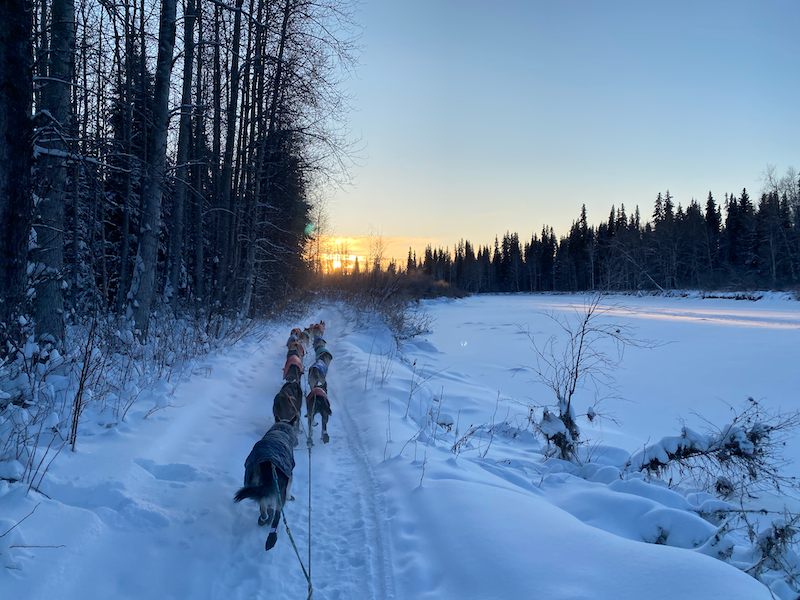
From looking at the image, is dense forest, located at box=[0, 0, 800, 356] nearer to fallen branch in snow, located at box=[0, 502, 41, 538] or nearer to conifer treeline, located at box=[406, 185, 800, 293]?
fallen branch in snow, located at box=[0, 502, 41, 538]

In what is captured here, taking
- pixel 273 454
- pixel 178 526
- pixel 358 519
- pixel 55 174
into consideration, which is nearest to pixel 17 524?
pixel 178 526

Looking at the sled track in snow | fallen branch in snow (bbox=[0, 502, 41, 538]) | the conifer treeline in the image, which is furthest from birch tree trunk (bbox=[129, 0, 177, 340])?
the conifer treeline

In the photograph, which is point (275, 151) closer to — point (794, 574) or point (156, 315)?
point (156, 315)

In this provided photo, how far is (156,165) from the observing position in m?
6.32

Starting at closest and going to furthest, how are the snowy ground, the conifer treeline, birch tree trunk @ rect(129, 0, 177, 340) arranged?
1. the snowy ground
2. birch tree trunk @ rect(129, 0, 177, 340)
3. the conifer treeline

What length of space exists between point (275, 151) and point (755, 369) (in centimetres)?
1477

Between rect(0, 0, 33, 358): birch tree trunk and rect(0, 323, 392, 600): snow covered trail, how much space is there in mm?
1708

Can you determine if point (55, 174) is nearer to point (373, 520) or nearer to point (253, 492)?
point (253, 492)

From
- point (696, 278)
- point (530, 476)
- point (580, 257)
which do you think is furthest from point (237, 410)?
point (580, 257)

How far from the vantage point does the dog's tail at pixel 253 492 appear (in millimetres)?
2791

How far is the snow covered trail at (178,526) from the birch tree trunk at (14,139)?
171 cm

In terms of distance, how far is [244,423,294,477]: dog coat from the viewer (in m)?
2.90

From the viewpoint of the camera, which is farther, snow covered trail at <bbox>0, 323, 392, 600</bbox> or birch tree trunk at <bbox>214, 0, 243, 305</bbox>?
birch tree trunk at <bbox>214, 0, 243, 305</bbox>

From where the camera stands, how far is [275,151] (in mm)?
13180
